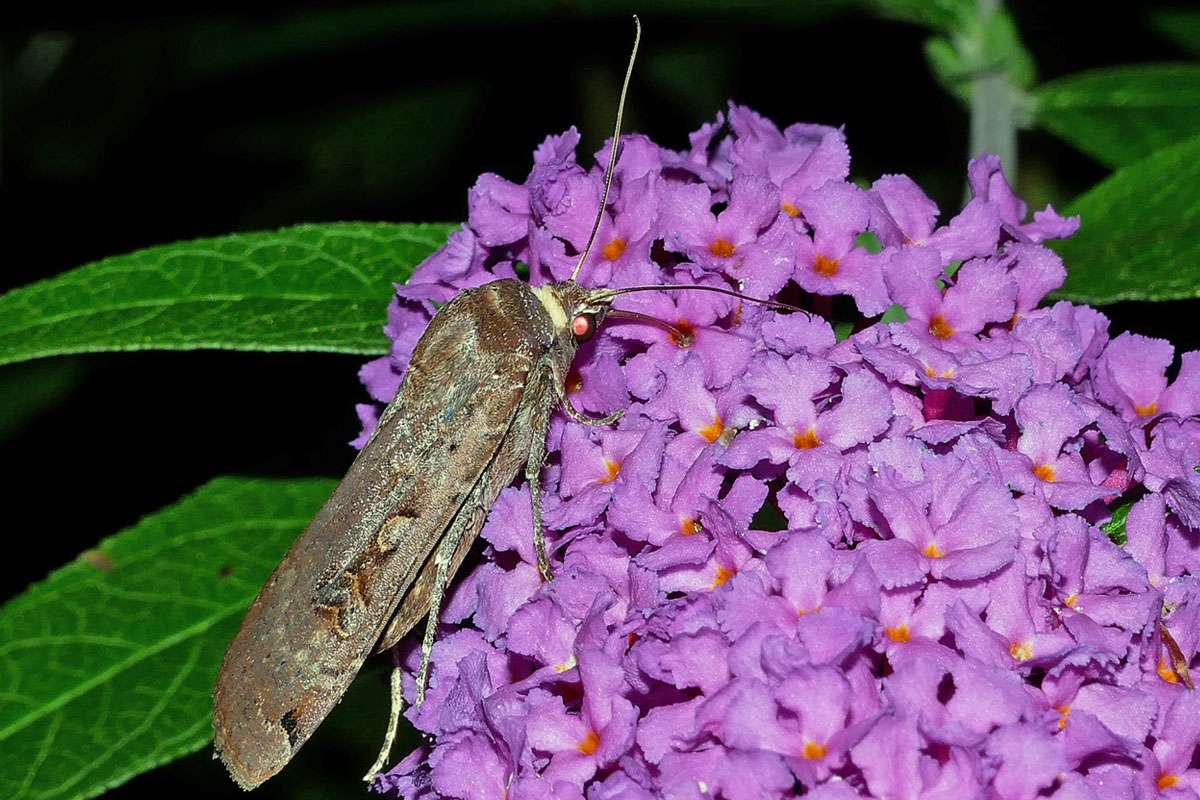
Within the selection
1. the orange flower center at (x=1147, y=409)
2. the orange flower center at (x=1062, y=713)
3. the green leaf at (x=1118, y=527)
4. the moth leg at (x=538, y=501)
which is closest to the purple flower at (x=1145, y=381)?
the orange flower center at (x=1147, y=409)

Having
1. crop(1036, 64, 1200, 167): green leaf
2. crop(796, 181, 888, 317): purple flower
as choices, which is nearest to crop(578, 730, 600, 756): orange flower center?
crop(796, 181, 888, 317): purple flower

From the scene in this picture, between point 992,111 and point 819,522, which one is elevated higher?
point 992,111

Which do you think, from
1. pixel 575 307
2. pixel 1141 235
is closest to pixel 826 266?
pixel 575 307

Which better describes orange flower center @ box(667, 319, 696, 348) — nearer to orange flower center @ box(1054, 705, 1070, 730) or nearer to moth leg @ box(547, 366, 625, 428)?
moth leg @ box(547, 366, 625, 428)

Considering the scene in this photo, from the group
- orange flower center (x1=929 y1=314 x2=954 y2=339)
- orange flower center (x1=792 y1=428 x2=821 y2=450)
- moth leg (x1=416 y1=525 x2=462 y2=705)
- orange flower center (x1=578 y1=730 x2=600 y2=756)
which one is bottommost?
moth leg (x1=416 y1=525 x2=462 y2=705)

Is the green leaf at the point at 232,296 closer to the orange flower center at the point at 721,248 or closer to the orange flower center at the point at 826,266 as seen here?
the orange flower center at the point at 721,248

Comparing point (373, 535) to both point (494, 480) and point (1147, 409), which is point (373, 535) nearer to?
point (494, 480)

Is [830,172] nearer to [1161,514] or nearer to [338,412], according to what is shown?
[1161,514]
